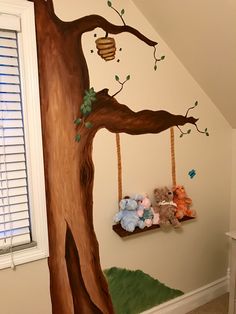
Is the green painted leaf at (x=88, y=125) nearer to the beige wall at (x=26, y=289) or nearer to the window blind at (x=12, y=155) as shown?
the window blind at (x=12, y=155)

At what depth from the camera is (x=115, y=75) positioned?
156cm

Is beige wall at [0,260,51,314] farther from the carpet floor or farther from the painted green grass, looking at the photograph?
the carpet floor

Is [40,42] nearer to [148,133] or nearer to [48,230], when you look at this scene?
[148,133]

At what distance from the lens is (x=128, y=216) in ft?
5.23

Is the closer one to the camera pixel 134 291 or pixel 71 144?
pixel 71 144

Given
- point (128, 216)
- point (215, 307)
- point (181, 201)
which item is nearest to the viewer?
point (128, 216)

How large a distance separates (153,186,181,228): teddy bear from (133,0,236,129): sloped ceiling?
2.47ft

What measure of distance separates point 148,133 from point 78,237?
0.73 metres

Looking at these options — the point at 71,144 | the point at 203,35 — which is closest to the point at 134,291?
the point at 71,144

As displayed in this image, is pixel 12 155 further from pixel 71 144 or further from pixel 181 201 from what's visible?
pixel 181 201

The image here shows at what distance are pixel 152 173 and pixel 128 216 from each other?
327 millimetres

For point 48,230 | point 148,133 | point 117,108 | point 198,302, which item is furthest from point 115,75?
point 198,302

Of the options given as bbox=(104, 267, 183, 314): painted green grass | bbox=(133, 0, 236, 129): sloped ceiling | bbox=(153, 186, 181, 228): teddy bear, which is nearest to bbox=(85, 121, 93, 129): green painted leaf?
bbox=(153, 186, 181, 228): teddy bear

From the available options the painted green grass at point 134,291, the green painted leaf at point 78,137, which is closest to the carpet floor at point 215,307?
the painted green grass at point 134,291
